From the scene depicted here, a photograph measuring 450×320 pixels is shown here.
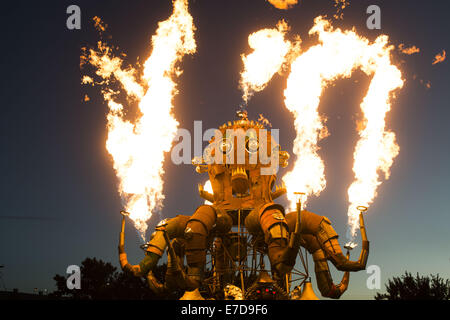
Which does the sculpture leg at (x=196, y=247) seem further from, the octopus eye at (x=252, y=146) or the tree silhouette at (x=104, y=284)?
the tree silhouette at (x=104, y=284)

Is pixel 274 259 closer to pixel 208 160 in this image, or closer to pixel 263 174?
pixel 263 174

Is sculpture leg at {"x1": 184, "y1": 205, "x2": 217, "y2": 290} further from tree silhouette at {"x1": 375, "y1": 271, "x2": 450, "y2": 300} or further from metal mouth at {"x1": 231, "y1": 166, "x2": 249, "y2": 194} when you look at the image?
tree silhouette at {"x1": 375, "y1": 271, "x2": 450, "y2": 300}

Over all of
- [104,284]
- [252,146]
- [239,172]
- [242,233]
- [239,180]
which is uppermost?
[252,146]

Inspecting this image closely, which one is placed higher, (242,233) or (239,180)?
(239,180)

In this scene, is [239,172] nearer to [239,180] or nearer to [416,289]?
[239,180]

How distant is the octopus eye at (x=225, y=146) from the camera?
928 inches

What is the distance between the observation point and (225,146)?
23.8 meters

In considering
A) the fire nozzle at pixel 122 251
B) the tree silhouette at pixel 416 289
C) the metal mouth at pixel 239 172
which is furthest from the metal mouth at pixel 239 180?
the tree silhouette at pixel 416 289

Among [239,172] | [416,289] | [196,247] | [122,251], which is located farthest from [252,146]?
[416,289]

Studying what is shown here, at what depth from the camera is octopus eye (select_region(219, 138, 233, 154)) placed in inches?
928

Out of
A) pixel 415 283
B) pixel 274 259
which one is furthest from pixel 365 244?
pixel 415 283
